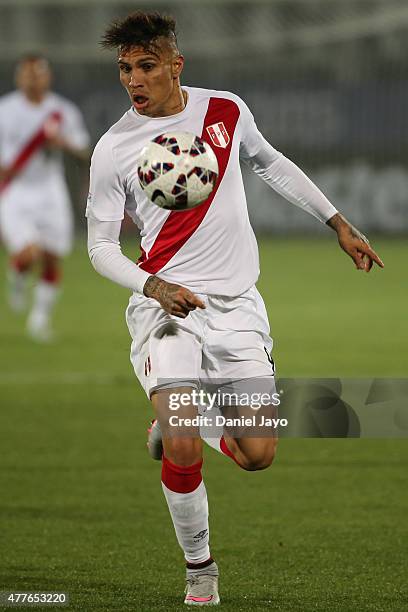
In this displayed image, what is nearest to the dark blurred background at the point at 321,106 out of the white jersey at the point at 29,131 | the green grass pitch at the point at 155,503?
the white jersey at the point at 29,131

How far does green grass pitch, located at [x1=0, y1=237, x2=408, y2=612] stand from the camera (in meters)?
5.12

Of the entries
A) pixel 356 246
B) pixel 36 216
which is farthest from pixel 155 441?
pixel 36 216

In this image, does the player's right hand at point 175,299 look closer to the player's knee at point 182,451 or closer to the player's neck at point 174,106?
the player's knee at point 182,451

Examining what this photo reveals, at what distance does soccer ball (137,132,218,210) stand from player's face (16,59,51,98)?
837cm

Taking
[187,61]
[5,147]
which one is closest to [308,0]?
[187,61]

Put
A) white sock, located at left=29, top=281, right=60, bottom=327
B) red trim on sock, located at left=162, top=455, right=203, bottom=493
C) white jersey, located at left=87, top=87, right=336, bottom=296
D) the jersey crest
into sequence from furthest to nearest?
1. white sock, located at left=29, top=281, right=60, bottom=327
2. the jersey crest
3. white jersey, located at left=87, top=87, right=336, bottom=296
4. red trim on sock, located at left=162, top=455, right=203, bottom=493

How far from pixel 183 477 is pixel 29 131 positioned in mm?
9754

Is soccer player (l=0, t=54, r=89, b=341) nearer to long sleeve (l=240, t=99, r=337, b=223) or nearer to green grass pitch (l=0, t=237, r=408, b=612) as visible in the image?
green grass pitch (l=0, t=237, r=408, b=612)

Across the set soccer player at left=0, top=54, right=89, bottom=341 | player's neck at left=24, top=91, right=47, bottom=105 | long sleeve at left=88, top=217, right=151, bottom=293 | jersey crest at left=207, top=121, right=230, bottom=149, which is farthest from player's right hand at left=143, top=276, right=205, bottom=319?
player's neck at left=24, top=91, right=47, bottom=105

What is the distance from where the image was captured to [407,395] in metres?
6.89

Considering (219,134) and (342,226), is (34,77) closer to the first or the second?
Answer: (219,134)

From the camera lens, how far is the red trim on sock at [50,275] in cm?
1374

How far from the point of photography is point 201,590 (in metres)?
4.83

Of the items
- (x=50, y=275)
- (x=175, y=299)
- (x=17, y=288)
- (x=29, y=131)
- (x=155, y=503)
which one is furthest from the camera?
(x=17, y=288)
